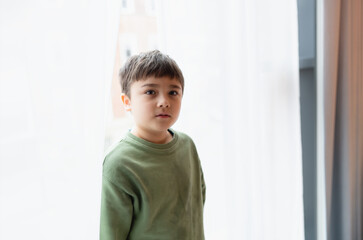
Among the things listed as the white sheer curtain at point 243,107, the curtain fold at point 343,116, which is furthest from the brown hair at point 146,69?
the curtain fold at point 343,116

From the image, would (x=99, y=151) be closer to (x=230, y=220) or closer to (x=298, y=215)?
(x=230, y=220)

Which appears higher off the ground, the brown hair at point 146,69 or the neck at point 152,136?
the brown hair at point 146,69

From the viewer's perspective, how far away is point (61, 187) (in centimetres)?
61

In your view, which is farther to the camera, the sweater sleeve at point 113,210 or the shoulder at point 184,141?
the shoulder at point 184,141

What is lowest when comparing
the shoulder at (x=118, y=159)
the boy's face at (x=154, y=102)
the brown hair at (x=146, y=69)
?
the shoulder at (x=118, y=159)

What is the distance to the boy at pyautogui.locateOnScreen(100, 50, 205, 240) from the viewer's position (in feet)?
2.17

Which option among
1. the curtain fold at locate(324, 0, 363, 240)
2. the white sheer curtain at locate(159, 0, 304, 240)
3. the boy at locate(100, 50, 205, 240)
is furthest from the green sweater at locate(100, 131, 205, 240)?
the curtain fold at locate(324, 0, 363, 240)

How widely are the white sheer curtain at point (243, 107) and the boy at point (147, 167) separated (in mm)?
227

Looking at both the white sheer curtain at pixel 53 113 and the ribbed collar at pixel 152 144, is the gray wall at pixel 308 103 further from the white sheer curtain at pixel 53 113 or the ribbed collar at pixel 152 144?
the white sheer curtain at pixel 53 113

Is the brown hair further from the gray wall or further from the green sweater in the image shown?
the gray wall

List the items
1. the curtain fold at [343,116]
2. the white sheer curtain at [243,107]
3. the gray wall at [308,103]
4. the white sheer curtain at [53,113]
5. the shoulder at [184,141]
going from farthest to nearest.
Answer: the gray wall at [308,103] < the curtain fold at [343,116] < the white sheer curtain at [243,107] < the shoulder at [184,141] < the white sheer curtain at [53,113]

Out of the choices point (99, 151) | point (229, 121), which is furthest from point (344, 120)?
point (99, 151)

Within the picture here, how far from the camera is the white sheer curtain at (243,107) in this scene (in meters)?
0.95

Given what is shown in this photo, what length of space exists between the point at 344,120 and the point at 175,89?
1.05 m
